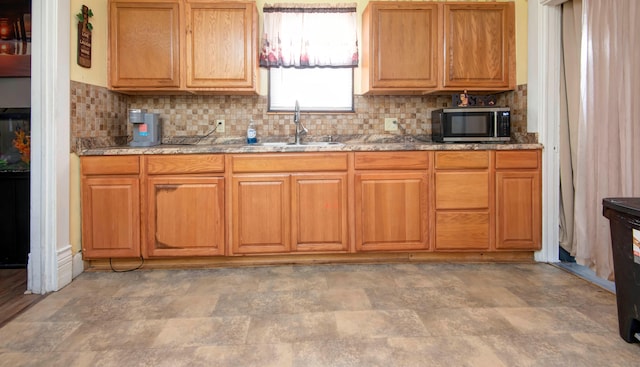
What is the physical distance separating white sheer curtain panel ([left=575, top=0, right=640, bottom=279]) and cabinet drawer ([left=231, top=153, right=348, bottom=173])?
1.59 metres

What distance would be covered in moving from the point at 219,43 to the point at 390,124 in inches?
62.1

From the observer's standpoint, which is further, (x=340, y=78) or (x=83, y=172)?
(x=340, y=78)

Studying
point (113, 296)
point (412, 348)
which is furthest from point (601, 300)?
point (113, 296)

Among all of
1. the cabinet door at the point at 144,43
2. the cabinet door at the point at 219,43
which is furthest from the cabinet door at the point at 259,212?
the cabinet door at the point at 144,43

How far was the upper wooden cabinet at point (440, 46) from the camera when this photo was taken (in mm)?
3391

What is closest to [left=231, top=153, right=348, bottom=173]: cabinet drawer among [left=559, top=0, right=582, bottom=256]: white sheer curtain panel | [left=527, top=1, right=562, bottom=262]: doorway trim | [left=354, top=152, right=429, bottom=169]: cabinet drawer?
[left=354, top=152, right=429, bottom=169]: cabinet drawer

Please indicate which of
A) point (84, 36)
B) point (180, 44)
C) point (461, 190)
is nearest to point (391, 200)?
point (461, 190)

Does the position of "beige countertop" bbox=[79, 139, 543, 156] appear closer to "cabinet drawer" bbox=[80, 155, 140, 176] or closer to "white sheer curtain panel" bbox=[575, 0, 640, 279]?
"cabinet drawer" bbox=[80, 155, 140, 176]

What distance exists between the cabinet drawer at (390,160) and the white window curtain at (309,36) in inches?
37.7

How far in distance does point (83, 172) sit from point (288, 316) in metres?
1.84

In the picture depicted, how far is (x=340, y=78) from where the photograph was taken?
3.79m

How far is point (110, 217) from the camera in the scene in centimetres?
303

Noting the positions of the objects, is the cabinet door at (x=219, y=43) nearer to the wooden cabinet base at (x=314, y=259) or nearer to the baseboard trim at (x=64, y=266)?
the wooden cabinet base at (x=314, y=259)

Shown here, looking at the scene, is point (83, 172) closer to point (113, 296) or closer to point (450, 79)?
point (113, 296)
